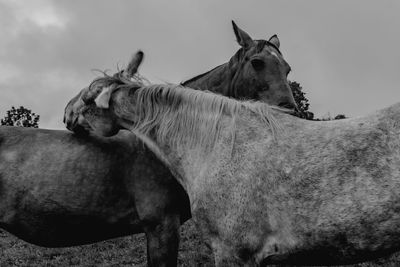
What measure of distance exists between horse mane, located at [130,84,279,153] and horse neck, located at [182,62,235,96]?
1.53 metres

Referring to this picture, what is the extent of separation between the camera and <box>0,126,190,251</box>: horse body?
5.18 m

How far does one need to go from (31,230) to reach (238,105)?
2.87 meters

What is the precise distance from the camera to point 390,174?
11.2 ft

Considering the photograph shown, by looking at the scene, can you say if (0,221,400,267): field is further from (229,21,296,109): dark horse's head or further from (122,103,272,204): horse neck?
(122,103,272,204): horse neck

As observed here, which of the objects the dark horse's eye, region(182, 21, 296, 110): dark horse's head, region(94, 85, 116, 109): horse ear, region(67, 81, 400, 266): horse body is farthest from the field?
region(67, 81, 400, 266): horse body

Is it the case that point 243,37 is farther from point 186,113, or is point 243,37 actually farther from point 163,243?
point 163,243

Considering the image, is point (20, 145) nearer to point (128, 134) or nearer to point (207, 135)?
point (128, 134)

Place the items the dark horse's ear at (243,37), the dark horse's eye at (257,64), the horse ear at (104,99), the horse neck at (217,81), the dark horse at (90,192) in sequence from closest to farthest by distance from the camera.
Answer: the horse ear at (104,99) → the dark horse at (90,192) → the dark horse's eye at (257,64) → the horse neck at (217,81) → the dark horse's ear at (243,37)

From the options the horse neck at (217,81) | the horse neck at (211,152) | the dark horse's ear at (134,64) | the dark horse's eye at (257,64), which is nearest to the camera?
the horse neck at (211,152)

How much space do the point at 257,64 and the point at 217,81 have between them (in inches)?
22.1

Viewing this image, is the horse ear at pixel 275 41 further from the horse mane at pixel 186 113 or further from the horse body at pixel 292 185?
the horse body at pixel 292 185

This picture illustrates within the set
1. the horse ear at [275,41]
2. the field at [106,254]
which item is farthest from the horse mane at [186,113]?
the field at [106,254]

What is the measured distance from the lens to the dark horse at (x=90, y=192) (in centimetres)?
509

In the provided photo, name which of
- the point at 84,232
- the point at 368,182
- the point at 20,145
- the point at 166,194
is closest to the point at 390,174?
the point at 368,182
